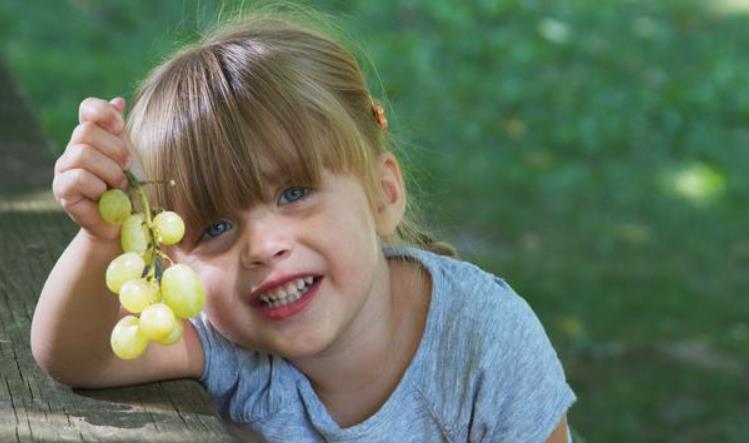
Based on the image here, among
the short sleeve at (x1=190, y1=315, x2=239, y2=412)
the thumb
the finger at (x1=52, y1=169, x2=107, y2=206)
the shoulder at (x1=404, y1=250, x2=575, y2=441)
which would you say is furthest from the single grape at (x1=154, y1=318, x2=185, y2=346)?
the shoulder at (x1=404, y1=250, x2=575, y2=441)

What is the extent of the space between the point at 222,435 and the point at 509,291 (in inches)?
34.4

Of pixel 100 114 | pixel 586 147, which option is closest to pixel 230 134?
pixel 100 114

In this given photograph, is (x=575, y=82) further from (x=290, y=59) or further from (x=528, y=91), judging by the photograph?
(x=290, y=59)

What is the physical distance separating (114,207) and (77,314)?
34 cm

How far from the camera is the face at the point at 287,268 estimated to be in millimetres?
2184

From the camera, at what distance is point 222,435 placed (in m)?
1.81

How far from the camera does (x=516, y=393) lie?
7.85ft

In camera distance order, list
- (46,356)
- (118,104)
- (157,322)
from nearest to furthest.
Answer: (157,322)
(118,104)
(46,356)

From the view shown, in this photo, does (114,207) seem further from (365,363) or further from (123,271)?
(365,363)

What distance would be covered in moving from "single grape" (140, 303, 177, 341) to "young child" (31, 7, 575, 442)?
0.28 meters

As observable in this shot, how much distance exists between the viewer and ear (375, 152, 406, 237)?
2514 millimetres

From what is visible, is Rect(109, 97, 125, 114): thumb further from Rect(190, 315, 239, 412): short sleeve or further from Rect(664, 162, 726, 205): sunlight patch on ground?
Rect(664, 162, 726, 205): sunlight patch on ground

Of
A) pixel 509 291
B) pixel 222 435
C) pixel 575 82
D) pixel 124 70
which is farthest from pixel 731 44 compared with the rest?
pixel 222 435

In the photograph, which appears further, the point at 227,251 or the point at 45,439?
the point at 227,251
